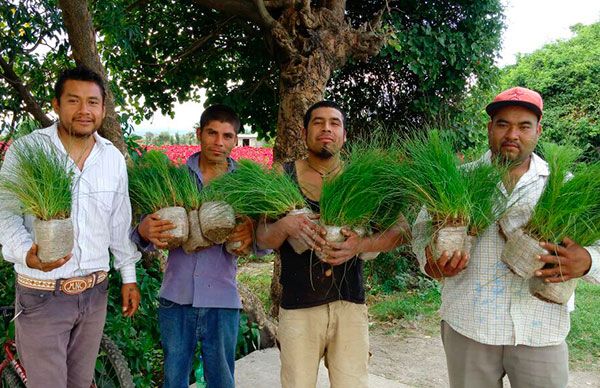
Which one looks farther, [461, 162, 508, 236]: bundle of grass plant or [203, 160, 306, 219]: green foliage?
[203, 160, 306, 219]: green foliage

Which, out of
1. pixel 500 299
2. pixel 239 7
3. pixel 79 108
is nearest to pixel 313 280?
pixel 500 299

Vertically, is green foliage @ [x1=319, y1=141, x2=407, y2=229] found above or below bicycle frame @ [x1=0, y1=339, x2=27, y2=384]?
above

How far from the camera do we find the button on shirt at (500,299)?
183 centimetres

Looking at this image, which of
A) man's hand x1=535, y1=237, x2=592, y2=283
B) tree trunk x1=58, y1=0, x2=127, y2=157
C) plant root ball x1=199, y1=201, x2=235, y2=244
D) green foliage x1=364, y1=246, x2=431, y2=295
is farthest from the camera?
green foliage x1=364, y1=246, x2=431, y2=295

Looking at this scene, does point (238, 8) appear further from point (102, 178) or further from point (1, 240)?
point (1, 240)

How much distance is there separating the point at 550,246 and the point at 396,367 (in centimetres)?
249

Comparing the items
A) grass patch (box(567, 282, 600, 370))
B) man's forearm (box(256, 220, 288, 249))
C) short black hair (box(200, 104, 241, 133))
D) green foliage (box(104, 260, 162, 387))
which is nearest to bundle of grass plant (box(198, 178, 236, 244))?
man's forearm (box(256, 220, 288, 249))

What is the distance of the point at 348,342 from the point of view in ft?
6.82

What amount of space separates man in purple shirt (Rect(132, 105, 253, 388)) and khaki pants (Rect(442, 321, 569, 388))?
3.27ft

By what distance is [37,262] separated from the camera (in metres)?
1.79

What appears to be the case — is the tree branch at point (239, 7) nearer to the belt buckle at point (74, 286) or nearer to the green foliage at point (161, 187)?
the green foliage at point (161, 187)

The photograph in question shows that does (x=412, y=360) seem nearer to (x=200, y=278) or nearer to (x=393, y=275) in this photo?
(x=393, y=275)

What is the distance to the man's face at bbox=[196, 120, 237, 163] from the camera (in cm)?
230

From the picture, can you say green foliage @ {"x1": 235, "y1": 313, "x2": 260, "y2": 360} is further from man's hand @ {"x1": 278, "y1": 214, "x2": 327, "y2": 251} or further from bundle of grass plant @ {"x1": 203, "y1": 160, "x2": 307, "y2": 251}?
man's hand @ {"x1": 278, "y1": 214, "x2": 327, "y2": 251}
